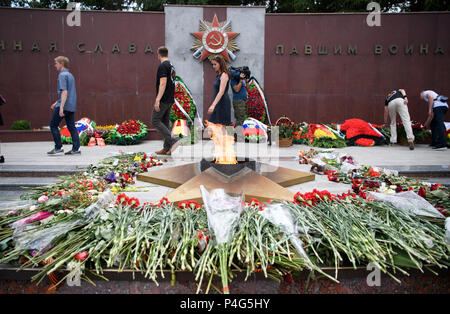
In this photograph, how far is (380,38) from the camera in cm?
960

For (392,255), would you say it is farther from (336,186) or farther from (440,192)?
(336,186)

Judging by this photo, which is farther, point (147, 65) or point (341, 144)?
point (147, 65)

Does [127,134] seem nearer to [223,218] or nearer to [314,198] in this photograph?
[314,198]

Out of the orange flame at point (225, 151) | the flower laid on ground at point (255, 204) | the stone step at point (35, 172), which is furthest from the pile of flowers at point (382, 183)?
the stone step at point (35, 172)

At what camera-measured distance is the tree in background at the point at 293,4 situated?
43.1 ft

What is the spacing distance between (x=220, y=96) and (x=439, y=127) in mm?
5192

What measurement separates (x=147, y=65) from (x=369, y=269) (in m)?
9.03

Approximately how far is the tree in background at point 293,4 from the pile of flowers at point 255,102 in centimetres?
524

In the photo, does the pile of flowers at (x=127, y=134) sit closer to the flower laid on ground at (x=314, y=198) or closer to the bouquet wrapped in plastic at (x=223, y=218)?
the bouquet wrapped in plastic at (x=223, y=218)

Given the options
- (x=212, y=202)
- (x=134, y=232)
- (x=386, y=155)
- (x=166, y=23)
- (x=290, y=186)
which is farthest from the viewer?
(x=166, y=23)

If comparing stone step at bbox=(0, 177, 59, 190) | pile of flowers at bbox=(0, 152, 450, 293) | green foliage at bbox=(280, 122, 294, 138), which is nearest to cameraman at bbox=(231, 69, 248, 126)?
green foliage at bbox=(280, 122, 294, 138)

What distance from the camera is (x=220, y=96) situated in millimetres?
4832

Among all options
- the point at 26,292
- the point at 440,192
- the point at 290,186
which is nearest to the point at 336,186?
the point at 290,186

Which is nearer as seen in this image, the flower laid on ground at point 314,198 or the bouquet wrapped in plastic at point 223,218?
the bouquet wrapped in plastic at point 223,218
